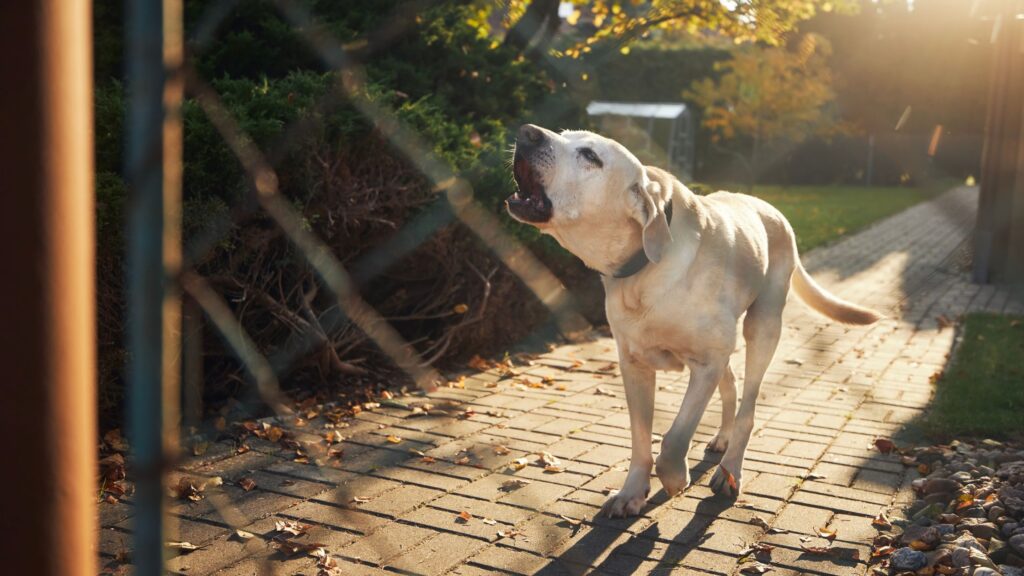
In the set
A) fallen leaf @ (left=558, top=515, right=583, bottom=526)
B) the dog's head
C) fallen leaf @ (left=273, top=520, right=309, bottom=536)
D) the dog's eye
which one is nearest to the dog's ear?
the dog's head

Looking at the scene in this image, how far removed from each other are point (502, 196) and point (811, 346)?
302cm

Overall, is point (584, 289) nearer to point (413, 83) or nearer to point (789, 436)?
point (413, 83)

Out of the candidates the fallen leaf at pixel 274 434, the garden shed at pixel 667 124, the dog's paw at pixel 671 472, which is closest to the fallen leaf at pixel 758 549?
the dog's paw at pixel 671 472

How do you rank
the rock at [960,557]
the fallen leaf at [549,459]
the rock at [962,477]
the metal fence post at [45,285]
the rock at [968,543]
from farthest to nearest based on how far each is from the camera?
the fallen leaf at [549,459] < the rock at [962,477] < the rock at [968,543] < the rock at [960,557] < the metal fence post at [45,285]

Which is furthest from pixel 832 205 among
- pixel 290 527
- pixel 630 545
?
pixel 290 527

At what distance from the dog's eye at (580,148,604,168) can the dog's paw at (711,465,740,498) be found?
61.6 inches

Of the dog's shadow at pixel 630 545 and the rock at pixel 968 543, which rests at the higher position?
the rock at pixel 968 543

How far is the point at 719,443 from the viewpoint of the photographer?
5.11 meters

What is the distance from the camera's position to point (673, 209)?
161 inches

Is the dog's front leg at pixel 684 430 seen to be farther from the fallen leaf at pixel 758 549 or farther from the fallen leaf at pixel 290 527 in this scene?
the fallen leaf at pixel 290 527

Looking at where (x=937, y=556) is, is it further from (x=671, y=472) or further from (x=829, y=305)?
(x=829, y=305)

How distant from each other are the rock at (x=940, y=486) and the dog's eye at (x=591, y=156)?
2.18 meters

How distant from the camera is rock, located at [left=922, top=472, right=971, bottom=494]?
4352 mm

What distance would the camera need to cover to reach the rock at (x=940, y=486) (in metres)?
4.35
